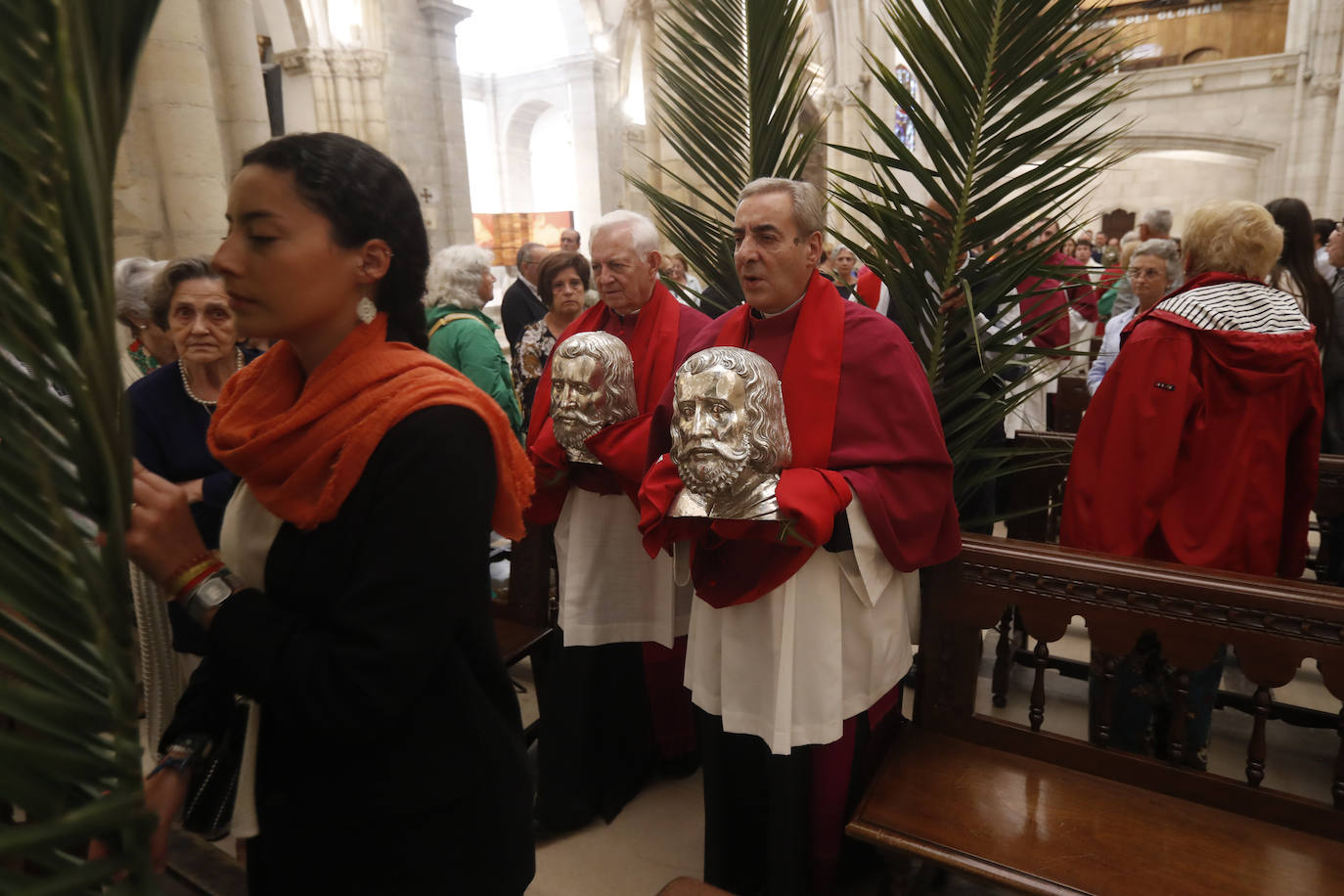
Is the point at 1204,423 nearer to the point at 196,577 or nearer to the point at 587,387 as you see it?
the point at 587,387

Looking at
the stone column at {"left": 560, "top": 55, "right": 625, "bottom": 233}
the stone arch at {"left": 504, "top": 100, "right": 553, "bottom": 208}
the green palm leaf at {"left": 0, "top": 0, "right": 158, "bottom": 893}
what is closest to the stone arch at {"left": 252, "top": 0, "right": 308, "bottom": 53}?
the stone column at {"left": 560, "top": 55, "right": 625, "bottom": 233}

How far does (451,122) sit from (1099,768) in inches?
429

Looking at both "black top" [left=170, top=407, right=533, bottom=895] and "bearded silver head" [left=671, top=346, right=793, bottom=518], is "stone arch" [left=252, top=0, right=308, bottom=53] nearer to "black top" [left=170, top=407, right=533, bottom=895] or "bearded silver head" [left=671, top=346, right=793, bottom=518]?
"bearded silver head" [left=671, top=346, right=793, bottom=518]

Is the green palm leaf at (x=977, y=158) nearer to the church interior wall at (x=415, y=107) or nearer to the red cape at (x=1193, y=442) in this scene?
the red cape at (x=1193, y=442)

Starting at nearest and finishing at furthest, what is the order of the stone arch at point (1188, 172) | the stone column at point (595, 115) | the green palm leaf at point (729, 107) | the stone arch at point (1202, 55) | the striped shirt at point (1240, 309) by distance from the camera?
the striped shirt at point (1240, 309), the green palm leaf at point (729, 107), the stone column at point (595, 115), the stone arch at point (1188, 172), the stone arch at point (1202, 55)

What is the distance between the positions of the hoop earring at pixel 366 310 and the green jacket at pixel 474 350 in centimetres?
314

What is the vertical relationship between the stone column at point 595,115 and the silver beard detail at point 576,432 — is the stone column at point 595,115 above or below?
above

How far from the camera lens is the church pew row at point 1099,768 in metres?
1.81

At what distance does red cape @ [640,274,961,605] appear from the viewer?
6.62ft

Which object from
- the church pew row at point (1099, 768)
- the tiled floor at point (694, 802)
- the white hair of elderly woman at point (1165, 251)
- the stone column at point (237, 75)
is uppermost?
the stone column at point (237, 75)

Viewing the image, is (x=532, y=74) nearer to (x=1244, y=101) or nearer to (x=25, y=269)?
(x=1244, y=101)

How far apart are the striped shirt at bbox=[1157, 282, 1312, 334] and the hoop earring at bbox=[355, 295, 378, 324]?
252 centimetres

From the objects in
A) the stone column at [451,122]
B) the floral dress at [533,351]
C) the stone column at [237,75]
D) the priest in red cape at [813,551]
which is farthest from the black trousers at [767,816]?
the stone column at [451,122]

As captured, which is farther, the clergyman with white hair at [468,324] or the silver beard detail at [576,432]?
the clergyman with white hair at [468,324]
